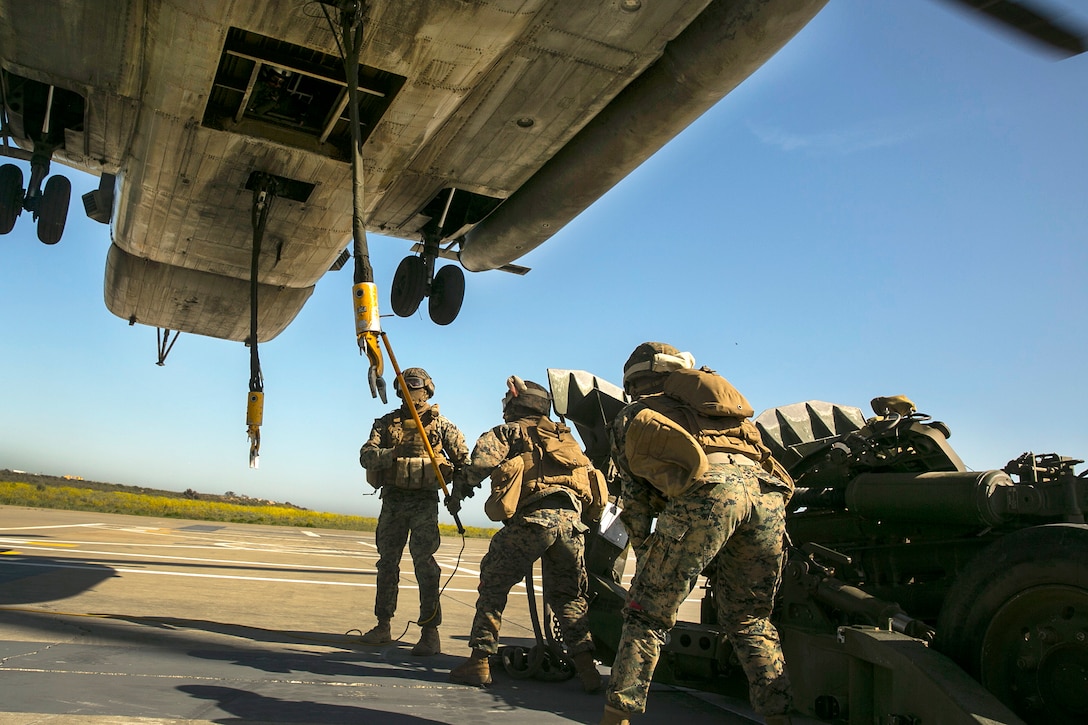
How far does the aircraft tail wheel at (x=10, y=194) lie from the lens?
7973 mm

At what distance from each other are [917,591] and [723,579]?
0.95 metres

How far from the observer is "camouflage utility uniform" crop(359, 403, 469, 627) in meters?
5.62

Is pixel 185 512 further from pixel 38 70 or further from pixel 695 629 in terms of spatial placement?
pixel 695 629

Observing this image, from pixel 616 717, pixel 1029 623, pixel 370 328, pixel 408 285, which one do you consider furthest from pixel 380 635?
pixel 408 285

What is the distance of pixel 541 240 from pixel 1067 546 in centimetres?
594

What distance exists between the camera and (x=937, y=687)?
2.61m

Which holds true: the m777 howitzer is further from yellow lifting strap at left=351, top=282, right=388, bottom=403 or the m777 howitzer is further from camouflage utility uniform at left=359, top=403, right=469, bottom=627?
yellow lifting strap at left=351, top=282, right=388, bottom=403

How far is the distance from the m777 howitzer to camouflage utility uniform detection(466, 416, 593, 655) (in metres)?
0.23

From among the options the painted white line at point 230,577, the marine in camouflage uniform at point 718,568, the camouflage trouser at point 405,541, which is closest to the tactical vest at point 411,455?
the camouflage trouser at point 405,541

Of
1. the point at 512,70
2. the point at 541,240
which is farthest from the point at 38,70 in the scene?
the point at 541,240

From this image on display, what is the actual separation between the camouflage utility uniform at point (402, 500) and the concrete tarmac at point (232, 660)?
31cm

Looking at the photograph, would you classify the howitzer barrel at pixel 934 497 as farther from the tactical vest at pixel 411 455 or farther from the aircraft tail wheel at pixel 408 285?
the aircraft tail wheel at pixel 408 285

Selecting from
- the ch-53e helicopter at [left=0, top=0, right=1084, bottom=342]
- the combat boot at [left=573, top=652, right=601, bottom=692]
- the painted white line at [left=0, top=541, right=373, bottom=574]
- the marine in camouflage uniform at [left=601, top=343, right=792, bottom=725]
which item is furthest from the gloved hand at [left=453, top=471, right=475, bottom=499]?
the painted white line at [left=0, top=541, right=373, bottom=574]

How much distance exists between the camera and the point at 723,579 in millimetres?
3447
